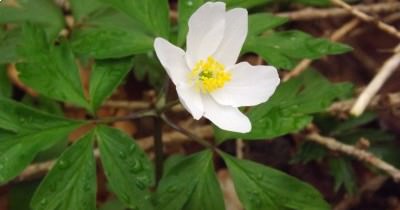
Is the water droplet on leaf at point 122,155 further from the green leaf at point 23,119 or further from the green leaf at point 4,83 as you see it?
the green leaf at point 4,83

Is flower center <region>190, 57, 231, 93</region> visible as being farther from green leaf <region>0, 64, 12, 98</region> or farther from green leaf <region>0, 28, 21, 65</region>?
green leaf <region>0, 64, 12, 98</region>

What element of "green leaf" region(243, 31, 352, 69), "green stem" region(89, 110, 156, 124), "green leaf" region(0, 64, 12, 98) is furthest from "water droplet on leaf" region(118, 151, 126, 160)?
"green leaf" region(0, 64, 12, 98)

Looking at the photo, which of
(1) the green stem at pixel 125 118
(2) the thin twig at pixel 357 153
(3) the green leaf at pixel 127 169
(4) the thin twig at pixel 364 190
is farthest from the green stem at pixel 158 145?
(4) the thin twig at pixel 364 190

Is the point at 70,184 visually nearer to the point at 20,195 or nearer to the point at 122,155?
the point at 122,155

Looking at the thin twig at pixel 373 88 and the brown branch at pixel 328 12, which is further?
the brown branch at pixel 328 12

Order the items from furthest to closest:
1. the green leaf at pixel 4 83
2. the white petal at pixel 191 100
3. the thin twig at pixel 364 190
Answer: the thin twig at pixel 364 190 < the green leaf at pixel 4 83 < the white petal at pixel 191 100
